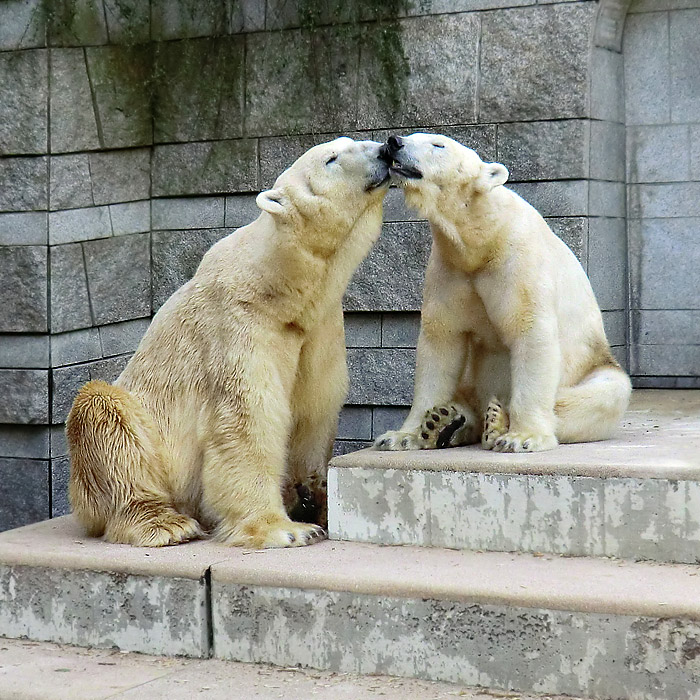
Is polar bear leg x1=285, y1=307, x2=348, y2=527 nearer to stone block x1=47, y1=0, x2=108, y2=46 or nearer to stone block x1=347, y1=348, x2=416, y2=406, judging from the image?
stone block x1=347, y1=348, x2=416, y2=406

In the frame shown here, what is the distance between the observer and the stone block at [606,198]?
5977mm

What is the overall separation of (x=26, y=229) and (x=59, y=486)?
4.49 feet

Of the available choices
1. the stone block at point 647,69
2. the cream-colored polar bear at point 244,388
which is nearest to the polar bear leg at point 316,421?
the cream-colored polar bear at point 244,388

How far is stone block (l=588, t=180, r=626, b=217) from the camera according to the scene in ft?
19.6

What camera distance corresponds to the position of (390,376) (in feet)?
20.7

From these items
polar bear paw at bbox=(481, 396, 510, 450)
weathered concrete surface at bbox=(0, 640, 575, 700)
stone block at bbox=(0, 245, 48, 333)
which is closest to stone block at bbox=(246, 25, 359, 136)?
stone block at bbox=(0, 245, 48, 333)

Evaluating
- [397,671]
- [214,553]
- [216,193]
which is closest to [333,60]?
[216,193]

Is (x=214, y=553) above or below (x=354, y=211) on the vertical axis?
below

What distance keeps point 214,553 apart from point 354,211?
1350 millimetres

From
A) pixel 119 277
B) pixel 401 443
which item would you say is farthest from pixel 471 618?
pixel 119 277

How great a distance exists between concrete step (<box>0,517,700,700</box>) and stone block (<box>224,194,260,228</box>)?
2.49 metres

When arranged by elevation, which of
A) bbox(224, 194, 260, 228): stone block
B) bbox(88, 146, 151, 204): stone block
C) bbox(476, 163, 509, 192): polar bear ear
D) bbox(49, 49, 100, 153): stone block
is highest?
bbox(49, 49, 100, 153): stone block

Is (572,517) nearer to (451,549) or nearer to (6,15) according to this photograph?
(451,549)

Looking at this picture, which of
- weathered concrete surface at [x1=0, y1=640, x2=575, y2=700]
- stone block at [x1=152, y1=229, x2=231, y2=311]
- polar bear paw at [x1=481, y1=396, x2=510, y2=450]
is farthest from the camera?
stone block at [x1=152, y1=229, x2=231, y2=311]
